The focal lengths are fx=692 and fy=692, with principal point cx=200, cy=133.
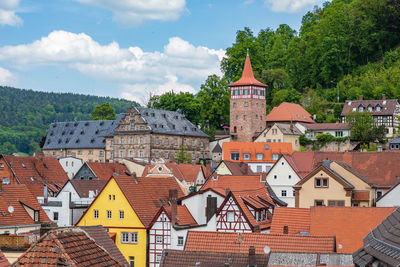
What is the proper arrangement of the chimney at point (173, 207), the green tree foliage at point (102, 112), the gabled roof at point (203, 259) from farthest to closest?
the green tree foliage at point (102, 112) < the chimney at point (173, 207) < the gabled roof at point (203, 259)

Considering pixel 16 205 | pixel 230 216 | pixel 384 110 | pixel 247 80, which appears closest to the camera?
pixel 16 205

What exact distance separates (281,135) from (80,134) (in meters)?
37.4

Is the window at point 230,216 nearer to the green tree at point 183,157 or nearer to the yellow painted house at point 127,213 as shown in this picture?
the yellow painted house at point 127,213

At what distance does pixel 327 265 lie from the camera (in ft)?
71.2

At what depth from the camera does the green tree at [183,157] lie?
95750mm

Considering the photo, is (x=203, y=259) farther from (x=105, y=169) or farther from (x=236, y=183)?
(x=105, y=169)

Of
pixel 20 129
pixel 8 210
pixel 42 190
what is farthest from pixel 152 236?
pixel 20 129

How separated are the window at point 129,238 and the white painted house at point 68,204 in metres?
8.32

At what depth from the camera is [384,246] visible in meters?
8.71

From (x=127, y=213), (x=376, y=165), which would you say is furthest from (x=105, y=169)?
(x=376, y=165)

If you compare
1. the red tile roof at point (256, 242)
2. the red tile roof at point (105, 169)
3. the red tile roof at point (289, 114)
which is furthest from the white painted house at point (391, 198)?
the red tile roof at point (289, 114)

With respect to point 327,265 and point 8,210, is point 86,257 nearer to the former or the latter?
point 327,265

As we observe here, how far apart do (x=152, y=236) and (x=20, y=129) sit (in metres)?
153

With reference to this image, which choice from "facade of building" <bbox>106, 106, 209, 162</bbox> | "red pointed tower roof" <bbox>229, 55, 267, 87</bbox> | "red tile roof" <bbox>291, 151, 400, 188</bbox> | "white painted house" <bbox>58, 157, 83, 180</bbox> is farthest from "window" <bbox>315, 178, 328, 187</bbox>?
"white painted house" <bbox>58, 157, 83, 180</bbox>
